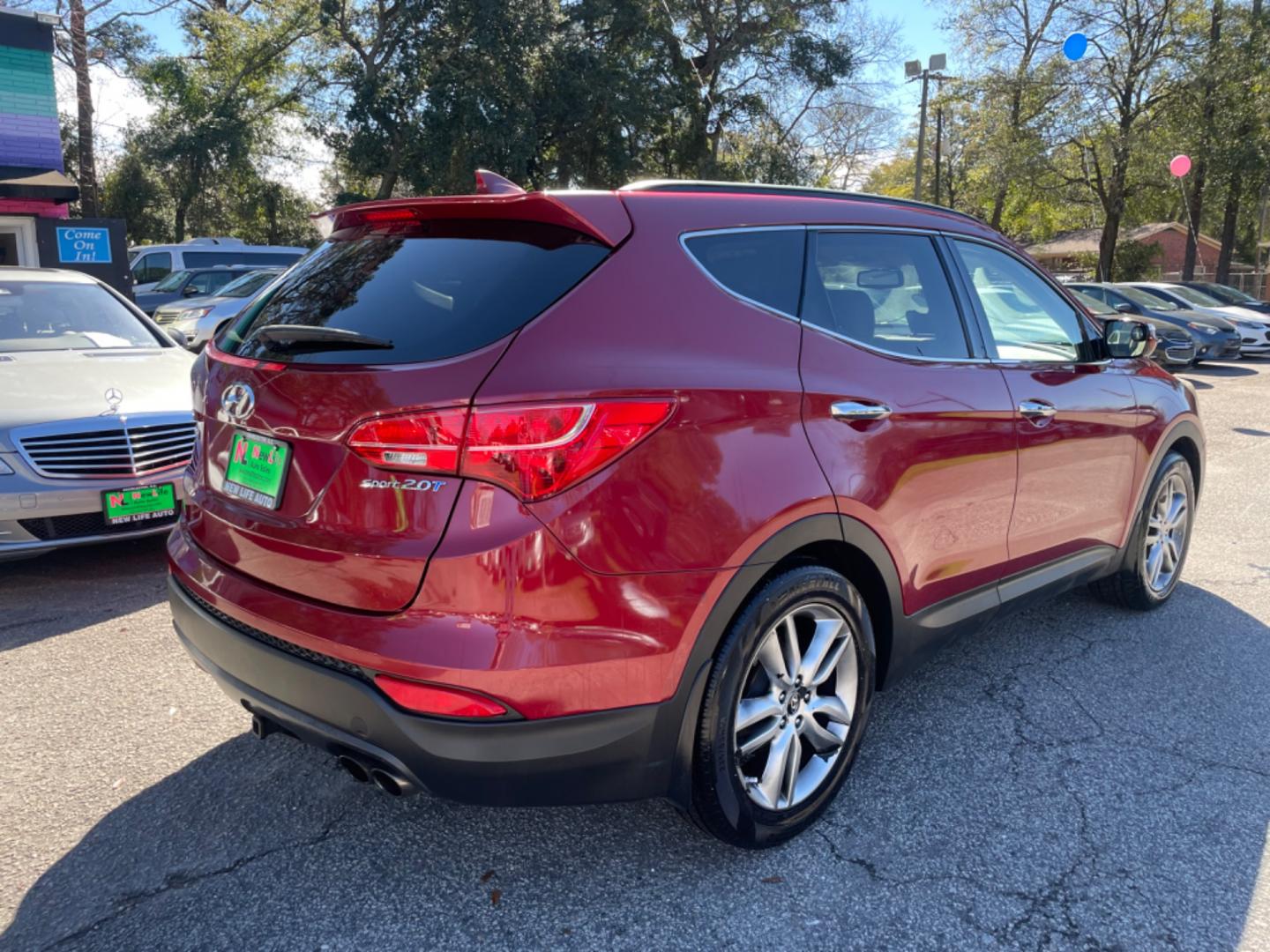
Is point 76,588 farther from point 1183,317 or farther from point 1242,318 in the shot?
point 1242,318

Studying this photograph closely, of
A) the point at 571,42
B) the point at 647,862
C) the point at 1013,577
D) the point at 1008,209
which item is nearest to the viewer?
the point at 647,862

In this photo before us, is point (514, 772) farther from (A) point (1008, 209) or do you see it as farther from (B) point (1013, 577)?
(A) point (1008, 209)

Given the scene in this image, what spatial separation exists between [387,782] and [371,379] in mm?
948

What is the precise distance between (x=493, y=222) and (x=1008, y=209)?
4992 centimetres

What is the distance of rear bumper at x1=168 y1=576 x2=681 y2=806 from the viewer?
2.09 m

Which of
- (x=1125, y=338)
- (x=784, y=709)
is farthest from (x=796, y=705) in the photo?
(x=1125, y=338)

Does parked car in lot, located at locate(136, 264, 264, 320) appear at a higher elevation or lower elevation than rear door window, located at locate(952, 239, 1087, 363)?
lower

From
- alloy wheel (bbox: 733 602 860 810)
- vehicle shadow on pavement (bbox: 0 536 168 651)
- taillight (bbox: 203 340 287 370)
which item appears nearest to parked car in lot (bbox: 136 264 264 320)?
vehicle shadow on pavement (bbox: 0 536 168 651)

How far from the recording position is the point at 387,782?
2215 millimetres

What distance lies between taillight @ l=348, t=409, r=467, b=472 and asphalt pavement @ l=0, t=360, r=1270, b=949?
1177 mm

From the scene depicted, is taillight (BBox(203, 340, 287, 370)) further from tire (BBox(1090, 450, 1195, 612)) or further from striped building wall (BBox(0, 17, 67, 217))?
striped building wall (BBox(0, 17, 67, 217))

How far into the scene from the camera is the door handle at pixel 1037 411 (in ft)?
11.1

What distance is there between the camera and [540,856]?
2625 millimetres

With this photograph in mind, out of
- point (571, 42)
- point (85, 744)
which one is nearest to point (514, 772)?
point (85, 744)
